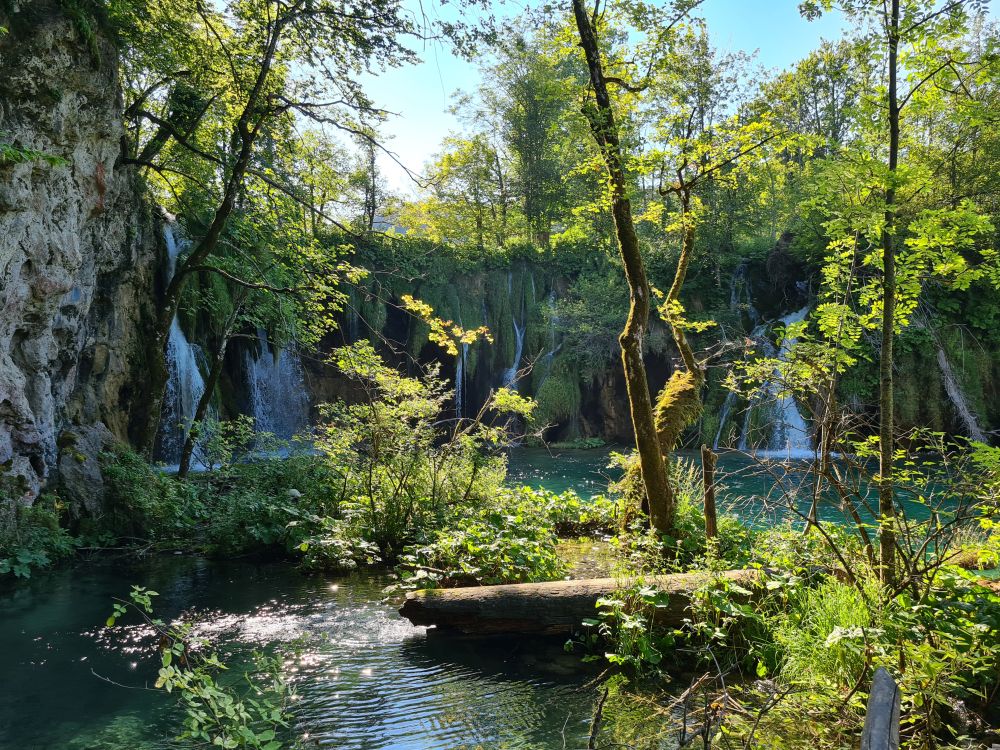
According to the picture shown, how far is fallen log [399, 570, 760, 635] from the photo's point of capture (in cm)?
473

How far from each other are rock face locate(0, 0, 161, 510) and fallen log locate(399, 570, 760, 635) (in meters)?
5.66

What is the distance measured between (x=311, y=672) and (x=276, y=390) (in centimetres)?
1285

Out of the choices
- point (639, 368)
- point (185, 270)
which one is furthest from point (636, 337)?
point (185, 270)

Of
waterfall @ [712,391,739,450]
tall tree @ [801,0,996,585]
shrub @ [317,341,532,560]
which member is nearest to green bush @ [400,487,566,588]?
shrub @ [317,341,532,560]

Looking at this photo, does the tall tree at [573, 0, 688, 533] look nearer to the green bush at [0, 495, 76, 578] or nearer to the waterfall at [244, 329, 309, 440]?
the green bush at [0, 495, 76, 578]

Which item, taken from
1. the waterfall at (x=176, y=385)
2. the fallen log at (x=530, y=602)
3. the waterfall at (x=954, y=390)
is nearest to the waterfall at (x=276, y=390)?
the waterfall at (x=176, y=385)

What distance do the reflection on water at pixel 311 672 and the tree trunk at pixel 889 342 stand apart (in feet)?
6.87

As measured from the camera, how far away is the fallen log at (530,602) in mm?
4727

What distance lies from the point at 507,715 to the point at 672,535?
336cm

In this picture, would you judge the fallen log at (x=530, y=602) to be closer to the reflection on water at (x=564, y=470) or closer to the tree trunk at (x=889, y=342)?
the tree trunk at (x=889, y=342)

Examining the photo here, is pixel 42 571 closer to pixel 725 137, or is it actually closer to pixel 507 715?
pixel 507 715

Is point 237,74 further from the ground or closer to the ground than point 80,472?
further from the ground

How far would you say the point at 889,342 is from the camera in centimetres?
384

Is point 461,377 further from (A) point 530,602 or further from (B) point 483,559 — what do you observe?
(A) point 530,602
